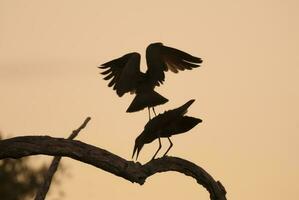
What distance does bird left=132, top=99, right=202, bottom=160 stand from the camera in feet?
41.8

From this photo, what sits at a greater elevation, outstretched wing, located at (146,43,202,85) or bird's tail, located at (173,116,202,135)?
outstretched wing, located at (146,43,202,85)

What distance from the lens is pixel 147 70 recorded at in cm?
1576

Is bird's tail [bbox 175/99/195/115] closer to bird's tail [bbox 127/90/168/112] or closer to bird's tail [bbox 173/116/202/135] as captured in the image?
bird's tail [bbox 173/116/202/135]

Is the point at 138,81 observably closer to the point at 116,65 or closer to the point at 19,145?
the point at 116,65

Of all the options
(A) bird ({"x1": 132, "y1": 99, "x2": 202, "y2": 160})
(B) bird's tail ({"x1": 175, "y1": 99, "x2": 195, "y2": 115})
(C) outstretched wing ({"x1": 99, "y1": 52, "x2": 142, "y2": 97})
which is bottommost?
(A) bird ({"x1": 132, "y1": 99, "x2": 202, "y2": 160})

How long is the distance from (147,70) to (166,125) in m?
2.80

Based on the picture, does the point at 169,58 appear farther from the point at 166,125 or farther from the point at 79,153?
the point at 79,153

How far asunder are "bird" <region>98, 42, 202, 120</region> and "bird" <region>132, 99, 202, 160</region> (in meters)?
0.64

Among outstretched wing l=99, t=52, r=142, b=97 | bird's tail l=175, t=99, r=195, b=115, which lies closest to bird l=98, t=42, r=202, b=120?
outstretched wing l=99, t=52, r=142, b=97

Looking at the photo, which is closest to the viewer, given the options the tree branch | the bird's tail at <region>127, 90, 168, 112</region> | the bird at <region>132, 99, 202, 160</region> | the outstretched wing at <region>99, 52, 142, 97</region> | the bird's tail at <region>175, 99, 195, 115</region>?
the tree branch

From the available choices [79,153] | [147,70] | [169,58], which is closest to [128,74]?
[147,70]

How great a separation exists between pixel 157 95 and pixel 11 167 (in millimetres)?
34063

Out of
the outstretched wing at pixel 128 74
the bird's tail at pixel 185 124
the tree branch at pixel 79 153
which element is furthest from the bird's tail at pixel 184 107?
the outstretched wing at pixel 128 74

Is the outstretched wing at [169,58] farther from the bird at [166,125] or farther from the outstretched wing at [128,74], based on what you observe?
the bird at [166,125]
